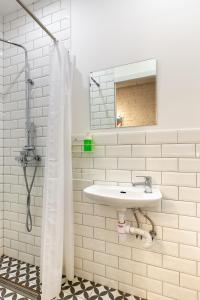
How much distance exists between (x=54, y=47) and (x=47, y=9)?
2.37ft

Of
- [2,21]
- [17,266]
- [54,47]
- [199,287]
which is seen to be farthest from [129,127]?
[2,21]

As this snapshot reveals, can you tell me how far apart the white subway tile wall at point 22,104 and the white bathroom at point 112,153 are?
0.02m

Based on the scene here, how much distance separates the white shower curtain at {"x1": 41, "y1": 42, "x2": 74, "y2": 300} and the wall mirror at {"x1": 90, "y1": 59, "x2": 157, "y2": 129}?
258 mm

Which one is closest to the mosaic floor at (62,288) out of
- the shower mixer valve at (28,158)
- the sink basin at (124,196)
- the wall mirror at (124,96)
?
the sink basin at (124,196)

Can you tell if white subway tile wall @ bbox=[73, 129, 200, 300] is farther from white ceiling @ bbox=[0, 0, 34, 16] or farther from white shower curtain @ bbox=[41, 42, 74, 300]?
white ceiling @ bbox=[0, 0, 34, 16]

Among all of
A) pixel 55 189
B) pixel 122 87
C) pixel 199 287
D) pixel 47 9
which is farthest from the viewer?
pixel 47 9

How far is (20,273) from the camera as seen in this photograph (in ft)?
6.59

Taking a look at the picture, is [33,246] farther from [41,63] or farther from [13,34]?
[13,34]

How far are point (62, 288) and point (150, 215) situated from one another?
1.02 meters

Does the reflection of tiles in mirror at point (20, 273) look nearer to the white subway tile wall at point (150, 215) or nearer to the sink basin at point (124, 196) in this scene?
the white subway tile wall at point (150, 215)

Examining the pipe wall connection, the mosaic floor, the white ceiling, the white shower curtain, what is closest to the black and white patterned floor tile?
the mosaic floor

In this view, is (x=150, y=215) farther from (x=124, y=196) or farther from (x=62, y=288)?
(x=62, y=288)

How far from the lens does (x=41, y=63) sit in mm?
2127

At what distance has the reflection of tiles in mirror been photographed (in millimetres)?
1852
